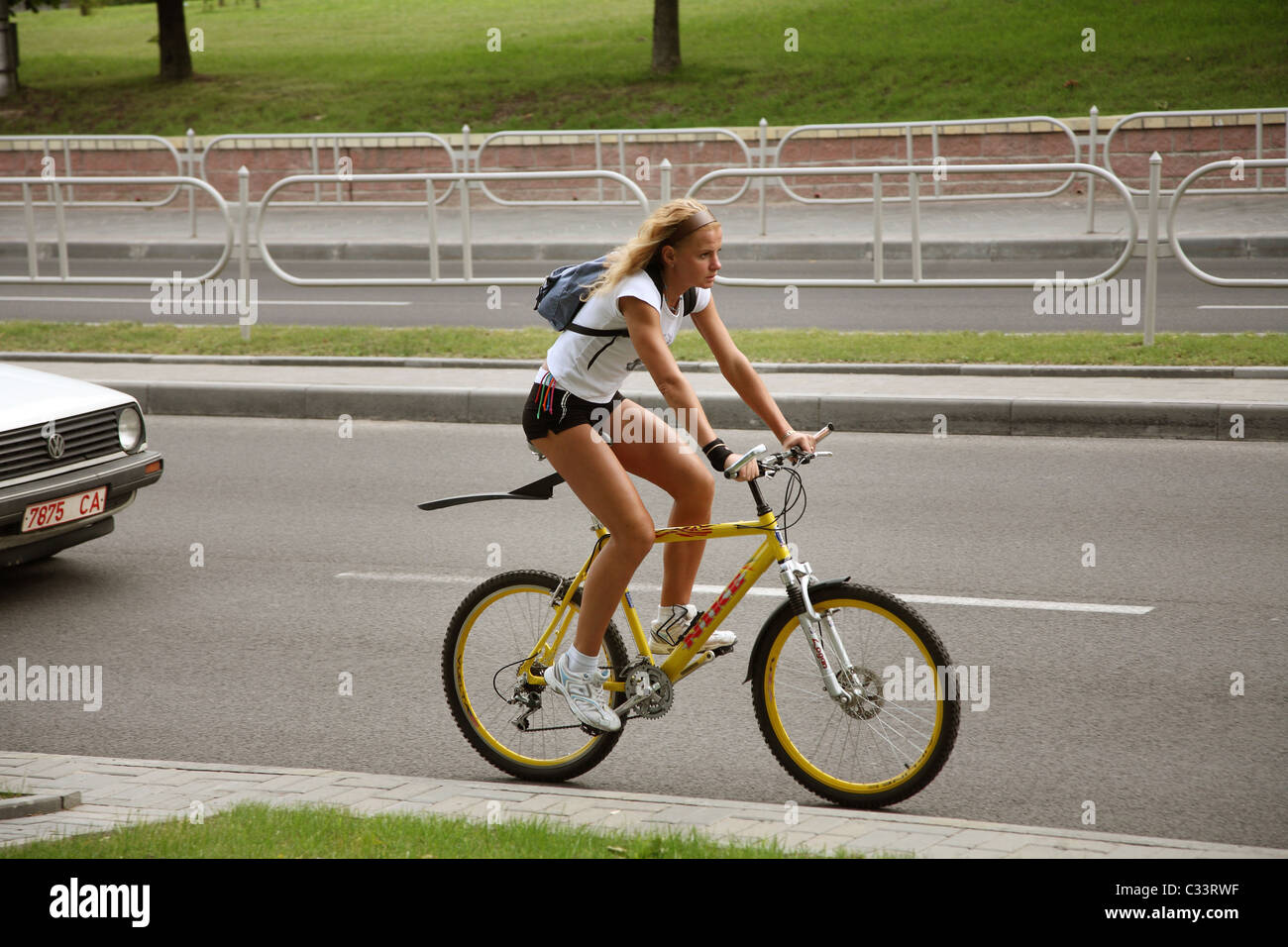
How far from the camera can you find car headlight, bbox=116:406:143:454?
730cm

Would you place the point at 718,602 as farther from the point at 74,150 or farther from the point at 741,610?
the point at 74,150

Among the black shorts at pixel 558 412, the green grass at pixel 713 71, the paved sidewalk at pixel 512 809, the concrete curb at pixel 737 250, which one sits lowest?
the paved sidewalk at pixel 512 809

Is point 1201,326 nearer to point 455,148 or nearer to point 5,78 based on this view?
point 455,148

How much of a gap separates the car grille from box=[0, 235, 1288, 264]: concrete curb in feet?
36.1

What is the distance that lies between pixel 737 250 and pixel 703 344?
24.0 ft

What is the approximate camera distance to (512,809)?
14.2 feet

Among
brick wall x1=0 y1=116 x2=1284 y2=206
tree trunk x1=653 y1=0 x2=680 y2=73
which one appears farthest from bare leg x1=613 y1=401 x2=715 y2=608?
tree trunk x1=653 y1=0 x2=680 y2=73

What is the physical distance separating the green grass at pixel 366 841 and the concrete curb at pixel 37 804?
0.40 metres

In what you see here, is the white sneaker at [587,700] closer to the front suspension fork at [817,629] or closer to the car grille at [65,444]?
the front suspension fork at [817,629]

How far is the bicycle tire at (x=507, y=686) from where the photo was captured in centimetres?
489

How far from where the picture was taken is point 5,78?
32969 mm

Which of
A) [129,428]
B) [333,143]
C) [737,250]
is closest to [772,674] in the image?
[129,428]

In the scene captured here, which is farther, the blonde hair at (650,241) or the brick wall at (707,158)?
the brick wall at (707,158)

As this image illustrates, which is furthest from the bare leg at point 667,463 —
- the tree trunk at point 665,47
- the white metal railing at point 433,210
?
the tree trunk at point 665,47
